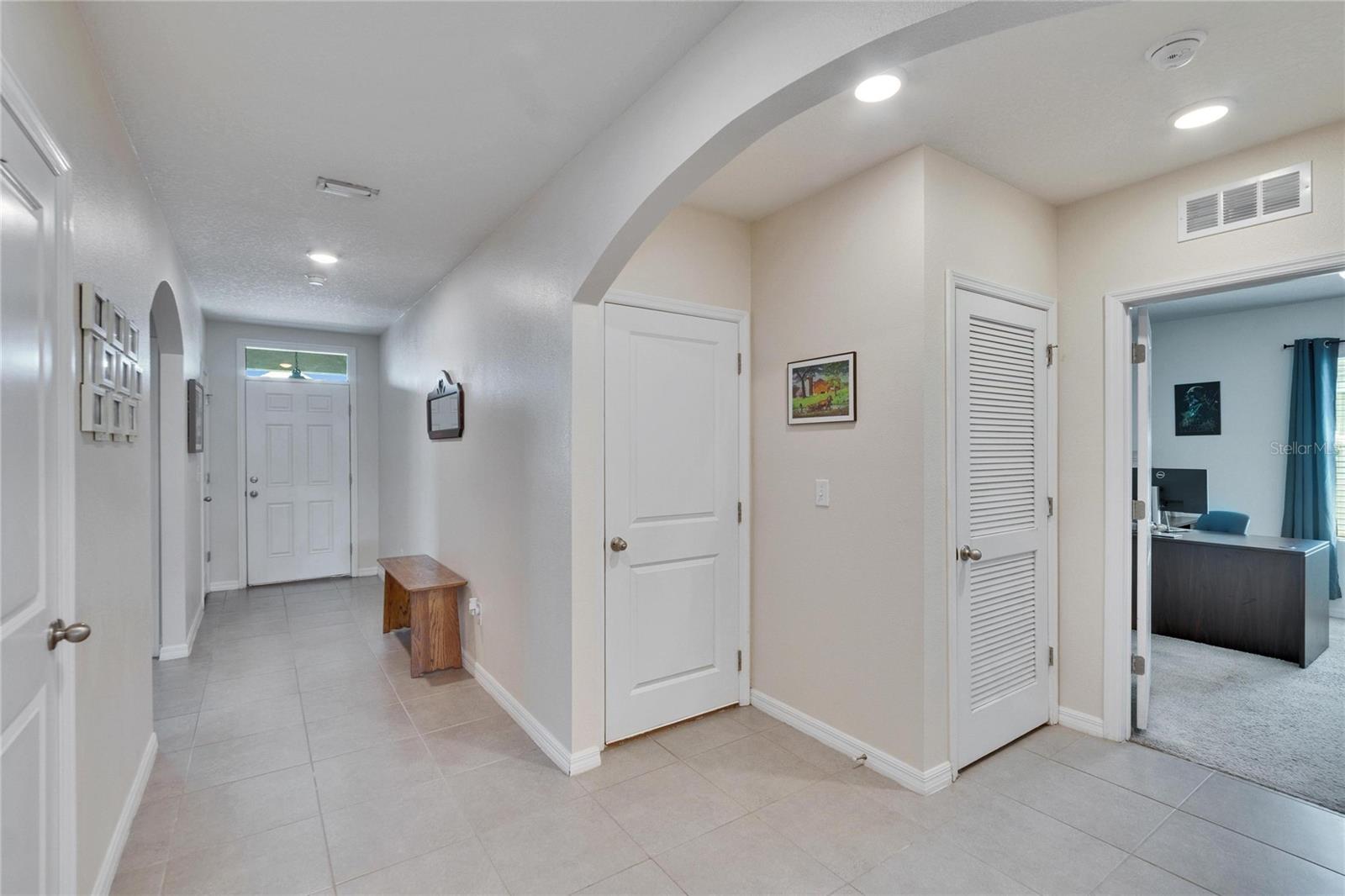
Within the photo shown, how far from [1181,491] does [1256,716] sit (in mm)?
2205

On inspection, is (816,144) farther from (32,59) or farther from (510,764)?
(510,764)

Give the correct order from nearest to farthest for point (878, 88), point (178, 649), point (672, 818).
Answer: point (878, 88) → point (672, 818) → point (178, 649)

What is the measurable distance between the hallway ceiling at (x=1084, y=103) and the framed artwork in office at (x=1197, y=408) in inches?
155

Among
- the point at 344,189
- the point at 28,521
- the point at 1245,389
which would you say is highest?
the point at 344,189

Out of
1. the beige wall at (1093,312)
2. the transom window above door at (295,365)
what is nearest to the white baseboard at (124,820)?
the beige wall at (1093,312)

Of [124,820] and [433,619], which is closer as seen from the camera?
[124,820]

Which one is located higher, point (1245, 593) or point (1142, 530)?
point (1142, 530)

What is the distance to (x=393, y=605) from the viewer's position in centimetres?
442

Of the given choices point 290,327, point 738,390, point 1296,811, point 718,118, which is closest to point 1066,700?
point 1296,811

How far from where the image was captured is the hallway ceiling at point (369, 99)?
1746mm

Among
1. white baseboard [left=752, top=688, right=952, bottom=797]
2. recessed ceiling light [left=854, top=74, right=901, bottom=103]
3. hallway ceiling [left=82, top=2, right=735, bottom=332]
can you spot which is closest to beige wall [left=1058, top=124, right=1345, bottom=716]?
white baseboard [left=752, top=688, right=952, bottom=797]

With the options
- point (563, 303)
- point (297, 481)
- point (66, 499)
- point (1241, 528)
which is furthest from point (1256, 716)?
point (297, 481)

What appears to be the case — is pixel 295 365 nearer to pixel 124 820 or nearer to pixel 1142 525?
pixel 124 820

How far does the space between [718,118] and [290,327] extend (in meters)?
5.78
